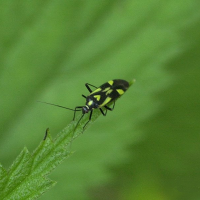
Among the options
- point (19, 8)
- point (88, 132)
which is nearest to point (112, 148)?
point (88, 132)

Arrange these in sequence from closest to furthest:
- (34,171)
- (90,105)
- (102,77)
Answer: (34,171), (90,105), (102,77)

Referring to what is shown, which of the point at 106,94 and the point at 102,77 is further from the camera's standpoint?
the point at 102,77

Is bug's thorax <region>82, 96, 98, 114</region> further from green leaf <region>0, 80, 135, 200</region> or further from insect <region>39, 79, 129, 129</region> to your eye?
green leaf <region>0, 80, 135, 200</region>

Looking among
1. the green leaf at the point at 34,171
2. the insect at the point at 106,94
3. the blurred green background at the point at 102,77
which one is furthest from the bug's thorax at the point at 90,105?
the green leaf at the point at 34,171

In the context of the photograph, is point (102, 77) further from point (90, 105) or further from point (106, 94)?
point (90, 105)

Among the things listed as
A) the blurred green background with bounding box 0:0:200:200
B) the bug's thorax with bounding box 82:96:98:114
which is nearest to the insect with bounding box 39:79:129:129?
the bug's thorax with bounding box 82:96:98:114

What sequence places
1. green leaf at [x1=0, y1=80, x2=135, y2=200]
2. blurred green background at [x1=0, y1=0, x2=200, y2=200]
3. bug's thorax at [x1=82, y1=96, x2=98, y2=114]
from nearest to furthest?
green leaf at [x1=0, y1=80, x2=135, y2=200], bug's thorax at [x1=82, y1=96, x2=98, y2=114], blurred green background at [x1=0, y1=0, x2=200, y2=200]

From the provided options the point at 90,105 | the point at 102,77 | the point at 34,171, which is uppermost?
the point at 102,77

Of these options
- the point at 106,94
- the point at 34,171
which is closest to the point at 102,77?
the point at 106,94

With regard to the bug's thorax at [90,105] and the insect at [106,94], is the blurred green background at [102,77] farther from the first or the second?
the bug's thorax at [90,105]
